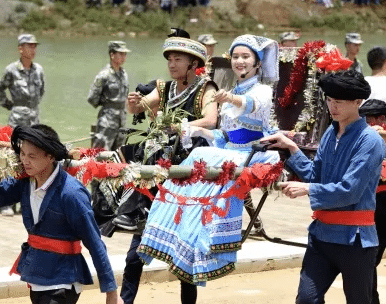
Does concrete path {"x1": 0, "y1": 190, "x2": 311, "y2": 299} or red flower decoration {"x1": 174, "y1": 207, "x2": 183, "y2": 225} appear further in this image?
concrete path {"x1": 0, "y1": 190, "x2": 311, "y2": 299}

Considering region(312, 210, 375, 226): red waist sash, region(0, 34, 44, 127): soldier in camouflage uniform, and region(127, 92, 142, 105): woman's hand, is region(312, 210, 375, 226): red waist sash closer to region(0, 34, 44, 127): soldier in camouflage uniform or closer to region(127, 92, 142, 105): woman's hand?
region(127, 92, 142, 105): woman's hand

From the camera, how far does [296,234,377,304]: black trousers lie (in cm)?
624

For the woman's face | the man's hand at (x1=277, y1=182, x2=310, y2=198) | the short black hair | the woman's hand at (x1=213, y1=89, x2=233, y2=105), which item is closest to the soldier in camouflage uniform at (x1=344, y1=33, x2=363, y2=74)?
the short black hair

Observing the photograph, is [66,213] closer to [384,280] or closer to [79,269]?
[79,269]

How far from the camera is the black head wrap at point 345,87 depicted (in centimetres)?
615

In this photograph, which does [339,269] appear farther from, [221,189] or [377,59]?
[377,59]

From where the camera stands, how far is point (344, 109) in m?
6.25

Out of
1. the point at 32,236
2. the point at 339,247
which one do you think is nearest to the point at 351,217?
the point at 339,247

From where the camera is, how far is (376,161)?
20.3ft

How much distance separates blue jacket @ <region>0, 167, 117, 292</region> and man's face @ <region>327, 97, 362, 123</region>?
139cm

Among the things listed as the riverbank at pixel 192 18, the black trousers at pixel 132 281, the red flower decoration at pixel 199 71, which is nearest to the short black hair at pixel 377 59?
the red flower decoration at pixel 199 71

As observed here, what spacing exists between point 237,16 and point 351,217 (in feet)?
83.8

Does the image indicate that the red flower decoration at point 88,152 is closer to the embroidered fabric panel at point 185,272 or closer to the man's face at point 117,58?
the embroidered fabric panel at point 185,272

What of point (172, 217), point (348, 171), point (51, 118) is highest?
point (348, 171)
